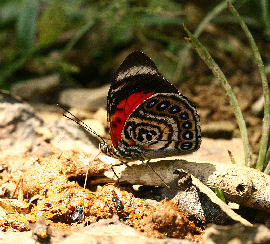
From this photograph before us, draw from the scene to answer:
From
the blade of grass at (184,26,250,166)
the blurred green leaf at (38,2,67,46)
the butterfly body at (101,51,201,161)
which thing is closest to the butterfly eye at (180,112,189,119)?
the butterfly body at (101,51,201,161)

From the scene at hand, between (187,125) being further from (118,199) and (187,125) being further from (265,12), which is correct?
(265,12)

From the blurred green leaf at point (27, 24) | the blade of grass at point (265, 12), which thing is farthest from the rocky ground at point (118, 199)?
the blurred green leaf at point (27, 24)

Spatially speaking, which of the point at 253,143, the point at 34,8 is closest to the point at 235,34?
the point at 253,143

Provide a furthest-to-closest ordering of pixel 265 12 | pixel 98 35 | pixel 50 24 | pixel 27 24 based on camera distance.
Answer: pixel 98 35 → pixel 27 24 → pixel 50 24 → pixel 265 12

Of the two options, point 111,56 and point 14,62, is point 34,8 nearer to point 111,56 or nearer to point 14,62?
point 14,62

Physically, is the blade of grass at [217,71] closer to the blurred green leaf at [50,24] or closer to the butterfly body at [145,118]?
the butterfly body at [145,118]

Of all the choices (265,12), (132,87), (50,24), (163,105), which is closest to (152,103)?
(163,105)
